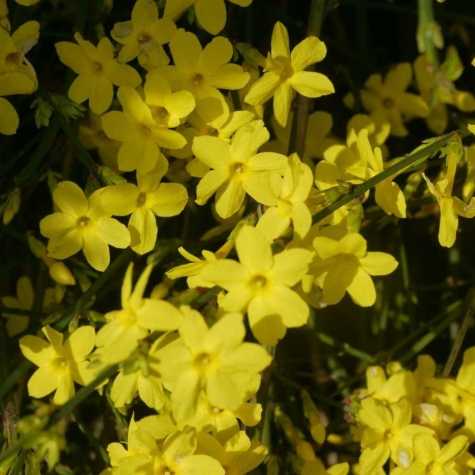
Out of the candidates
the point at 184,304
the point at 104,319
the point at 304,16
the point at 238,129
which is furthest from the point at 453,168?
the point at 304,16

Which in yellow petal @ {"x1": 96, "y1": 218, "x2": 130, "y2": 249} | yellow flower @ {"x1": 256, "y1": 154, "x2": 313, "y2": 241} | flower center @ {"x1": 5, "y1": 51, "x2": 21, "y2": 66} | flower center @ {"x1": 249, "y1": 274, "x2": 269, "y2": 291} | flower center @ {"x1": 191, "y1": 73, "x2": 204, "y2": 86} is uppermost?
flower center @ {"x1": 5, "y1": 51, "x2": 21, "y2": 66}

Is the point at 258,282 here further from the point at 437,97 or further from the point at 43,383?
the point at 437,97

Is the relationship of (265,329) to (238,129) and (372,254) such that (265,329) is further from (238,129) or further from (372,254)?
(238,129)

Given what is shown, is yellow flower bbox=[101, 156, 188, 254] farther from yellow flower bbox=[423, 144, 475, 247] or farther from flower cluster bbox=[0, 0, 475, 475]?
yellow flower bbox=[423, 144, 475, 247]

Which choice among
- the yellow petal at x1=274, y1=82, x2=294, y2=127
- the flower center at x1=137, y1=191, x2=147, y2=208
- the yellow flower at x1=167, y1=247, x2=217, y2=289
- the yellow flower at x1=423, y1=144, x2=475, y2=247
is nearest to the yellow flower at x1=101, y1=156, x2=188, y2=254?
the flower center at x1=137, y1=191, x2=147, y2=208

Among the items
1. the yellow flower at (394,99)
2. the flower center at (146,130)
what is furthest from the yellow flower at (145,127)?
the yellow flower at (394,99)
